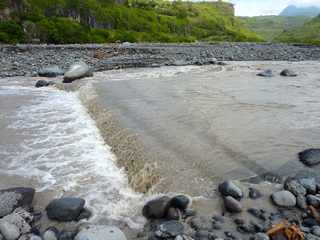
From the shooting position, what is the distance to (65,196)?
8.16 metres

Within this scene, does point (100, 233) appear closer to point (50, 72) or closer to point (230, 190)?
point (230, 190)

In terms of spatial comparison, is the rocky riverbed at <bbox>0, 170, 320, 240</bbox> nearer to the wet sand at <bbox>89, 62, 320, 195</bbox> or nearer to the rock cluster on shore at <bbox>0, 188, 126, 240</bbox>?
the rock cluster on shore at <bbox>0, 188, 126, 240</bbox>

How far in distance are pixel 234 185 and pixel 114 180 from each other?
9.09 feet

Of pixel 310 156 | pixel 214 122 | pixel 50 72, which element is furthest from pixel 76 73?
pixel 310 156

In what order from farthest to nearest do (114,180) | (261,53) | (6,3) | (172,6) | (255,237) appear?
(172,6), (6,3), (261,53), (114,180), (255,237)

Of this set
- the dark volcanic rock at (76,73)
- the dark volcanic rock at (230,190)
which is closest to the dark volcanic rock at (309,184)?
the dark volcanic rock at (230,190)

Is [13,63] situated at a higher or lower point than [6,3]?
lower

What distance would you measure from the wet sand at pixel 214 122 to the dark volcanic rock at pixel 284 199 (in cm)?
115

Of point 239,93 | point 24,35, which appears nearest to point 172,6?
point 24,35

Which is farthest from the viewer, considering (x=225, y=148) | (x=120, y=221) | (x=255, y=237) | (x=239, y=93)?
(x=239, y=93)

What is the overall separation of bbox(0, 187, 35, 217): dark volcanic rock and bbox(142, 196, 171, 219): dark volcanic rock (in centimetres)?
235

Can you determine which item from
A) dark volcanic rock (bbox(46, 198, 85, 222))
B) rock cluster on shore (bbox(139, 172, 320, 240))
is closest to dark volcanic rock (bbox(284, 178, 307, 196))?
rock cluster on shore (bbox(139, 172, 320, 240))

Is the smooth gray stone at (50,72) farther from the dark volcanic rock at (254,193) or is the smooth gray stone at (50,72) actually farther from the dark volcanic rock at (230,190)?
the dark volcanic rock at (254,193)

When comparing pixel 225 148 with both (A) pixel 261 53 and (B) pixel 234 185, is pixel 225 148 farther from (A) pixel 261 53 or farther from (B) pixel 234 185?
(A) pixel 261 53
